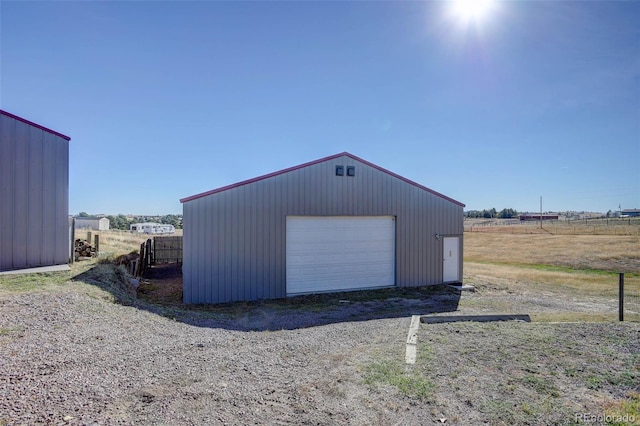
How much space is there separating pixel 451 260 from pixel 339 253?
5106 mm

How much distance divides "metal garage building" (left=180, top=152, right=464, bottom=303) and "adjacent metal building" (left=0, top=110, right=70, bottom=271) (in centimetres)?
331

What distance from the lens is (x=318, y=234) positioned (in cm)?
1198

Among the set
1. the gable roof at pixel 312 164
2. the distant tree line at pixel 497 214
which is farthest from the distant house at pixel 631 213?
the gable roof at pixel 312 164

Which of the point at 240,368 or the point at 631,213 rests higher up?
the point at 631,213

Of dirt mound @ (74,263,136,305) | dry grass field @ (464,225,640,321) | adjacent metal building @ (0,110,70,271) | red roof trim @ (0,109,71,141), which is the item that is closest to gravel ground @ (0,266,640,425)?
dirt mound @ (74,263,136,305)

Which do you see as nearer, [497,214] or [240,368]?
[240,368]

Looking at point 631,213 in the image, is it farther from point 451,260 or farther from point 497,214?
point 451,260

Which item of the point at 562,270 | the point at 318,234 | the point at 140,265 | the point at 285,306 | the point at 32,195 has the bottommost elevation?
the point at 562,270

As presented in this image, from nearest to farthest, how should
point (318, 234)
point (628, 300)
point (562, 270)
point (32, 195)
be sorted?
point (32, 195), point (628, 300), point (318, 234), point (562, 270)

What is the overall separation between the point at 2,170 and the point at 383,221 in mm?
11141

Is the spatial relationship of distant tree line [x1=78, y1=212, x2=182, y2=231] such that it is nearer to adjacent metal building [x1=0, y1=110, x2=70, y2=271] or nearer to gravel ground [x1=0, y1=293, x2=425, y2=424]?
adjacent metal building [x1=0, y1=110, x2=70, y2=271]

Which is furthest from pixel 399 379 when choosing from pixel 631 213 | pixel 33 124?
pixel 631 213
